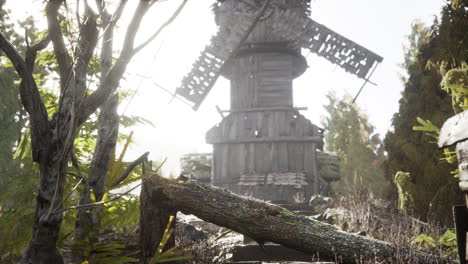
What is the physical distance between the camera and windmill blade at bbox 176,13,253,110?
627 inches

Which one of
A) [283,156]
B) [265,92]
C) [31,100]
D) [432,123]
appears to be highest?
[265,92]

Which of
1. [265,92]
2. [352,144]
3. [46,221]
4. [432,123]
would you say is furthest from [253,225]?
[352,144]

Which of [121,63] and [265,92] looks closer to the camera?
[121,63]

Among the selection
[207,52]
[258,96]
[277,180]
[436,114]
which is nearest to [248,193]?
[277,180]

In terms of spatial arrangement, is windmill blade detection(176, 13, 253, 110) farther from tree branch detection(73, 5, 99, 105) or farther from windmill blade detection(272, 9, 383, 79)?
tree branch detection(73, 5, 99, 105)

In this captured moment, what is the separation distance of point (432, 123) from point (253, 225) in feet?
19.5

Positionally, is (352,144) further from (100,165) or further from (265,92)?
(100,165)

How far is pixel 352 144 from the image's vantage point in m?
22.7

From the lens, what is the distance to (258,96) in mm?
16141

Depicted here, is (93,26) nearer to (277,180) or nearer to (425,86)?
(425,86)

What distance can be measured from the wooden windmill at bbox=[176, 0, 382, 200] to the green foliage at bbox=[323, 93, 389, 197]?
5.85 meters

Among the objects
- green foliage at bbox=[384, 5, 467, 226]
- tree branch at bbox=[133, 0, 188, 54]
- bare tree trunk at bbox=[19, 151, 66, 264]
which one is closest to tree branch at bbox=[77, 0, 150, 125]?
tree branch at bbox=[133, 0, 188, 54]

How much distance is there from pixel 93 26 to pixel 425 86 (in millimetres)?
9446

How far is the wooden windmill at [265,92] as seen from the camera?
15.0 m
